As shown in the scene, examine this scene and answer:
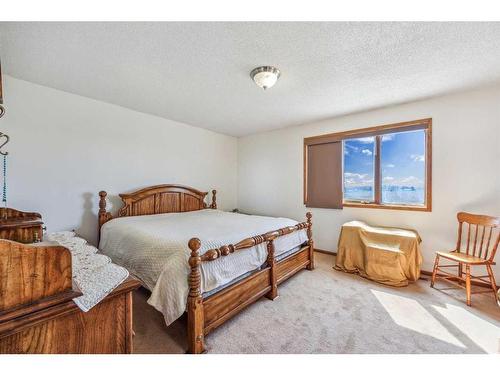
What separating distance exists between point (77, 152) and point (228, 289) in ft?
8.42

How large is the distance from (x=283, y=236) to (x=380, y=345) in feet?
4.17

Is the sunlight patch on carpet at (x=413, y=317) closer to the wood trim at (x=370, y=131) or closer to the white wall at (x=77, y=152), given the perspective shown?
the wood trim at (x=370, y=131)

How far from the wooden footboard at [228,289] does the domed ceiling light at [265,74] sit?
1512 millimetres

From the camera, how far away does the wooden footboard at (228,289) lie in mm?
1565

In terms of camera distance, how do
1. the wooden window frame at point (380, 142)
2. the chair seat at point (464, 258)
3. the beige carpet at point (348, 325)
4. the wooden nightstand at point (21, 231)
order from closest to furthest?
the wooden nightstand at point (21, 231)
the beige carpet at point (348, 325)
the chair seat at point (464, 258)
the wooden window frame at point (380, 142)

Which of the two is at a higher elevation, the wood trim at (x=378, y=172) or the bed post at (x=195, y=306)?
the wood trim at (x=378, y=172)

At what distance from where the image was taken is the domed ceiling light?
2.07 meters

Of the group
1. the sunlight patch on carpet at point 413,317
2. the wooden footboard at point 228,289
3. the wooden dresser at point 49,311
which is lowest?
the sunlight patch on carpet at point 413,317

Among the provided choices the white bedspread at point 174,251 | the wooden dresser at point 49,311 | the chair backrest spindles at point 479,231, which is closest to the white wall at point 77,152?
the white bedspread at point 174,251

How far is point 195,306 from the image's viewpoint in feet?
5.13

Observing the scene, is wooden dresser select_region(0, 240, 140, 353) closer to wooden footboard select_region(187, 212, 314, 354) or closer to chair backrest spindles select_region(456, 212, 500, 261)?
wooden footboard select_region(187, 212, 314, 354)

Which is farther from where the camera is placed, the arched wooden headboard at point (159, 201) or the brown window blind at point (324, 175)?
the brown window blind at point (324, 175)

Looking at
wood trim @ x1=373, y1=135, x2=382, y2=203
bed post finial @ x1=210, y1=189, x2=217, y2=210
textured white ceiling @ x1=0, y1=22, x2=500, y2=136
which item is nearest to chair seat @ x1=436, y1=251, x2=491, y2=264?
wood trim @ x1=373, y1=135, x2=382, y2=203

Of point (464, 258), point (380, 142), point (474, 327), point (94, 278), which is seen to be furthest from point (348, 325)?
point (380, 142)
